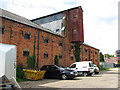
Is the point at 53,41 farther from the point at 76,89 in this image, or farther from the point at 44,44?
the point at 76,89

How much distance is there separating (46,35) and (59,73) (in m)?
8.57

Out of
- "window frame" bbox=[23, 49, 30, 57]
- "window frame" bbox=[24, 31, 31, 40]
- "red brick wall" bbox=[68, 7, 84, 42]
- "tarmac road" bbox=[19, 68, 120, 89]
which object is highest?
"red brick wall" bbox=[68, 7, 84, 42]

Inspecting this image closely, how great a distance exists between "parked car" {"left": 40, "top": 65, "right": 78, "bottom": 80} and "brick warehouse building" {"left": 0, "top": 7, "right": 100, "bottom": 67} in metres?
3.54

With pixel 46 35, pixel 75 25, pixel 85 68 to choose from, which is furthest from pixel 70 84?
pixel 75 25

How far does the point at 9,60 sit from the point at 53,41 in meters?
17.4

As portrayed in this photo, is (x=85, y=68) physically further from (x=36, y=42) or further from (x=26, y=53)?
(x=26, y=53)

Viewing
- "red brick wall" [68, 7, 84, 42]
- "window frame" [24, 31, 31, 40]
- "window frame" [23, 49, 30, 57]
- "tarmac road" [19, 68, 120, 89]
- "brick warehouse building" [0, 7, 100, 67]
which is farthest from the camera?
"red brick wall" [68, 7, 84, 42]

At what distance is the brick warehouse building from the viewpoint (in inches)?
614

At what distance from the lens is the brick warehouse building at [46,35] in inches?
614

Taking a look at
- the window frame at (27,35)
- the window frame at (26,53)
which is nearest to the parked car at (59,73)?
the window frame at (26,53)

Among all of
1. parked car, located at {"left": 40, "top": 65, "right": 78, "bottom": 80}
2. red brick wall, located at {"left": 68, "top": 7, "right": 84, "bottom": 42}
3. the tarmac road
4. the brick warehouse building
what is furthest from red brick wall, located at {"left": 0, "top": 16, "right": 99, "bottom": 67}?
the tarmac road

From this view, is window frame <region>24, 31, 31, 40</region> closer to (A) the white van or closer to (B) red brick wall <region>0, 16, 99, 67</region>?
(B) red brick wall <region>0, 16, 99, 67</region>

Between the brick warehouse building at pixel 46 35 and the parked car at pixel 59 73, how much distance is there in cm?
354

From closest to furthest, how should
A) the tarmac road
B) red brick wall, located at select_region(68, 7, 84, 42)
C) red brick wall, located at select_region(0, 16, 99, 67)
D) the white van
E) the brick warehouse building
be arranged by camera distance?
the tarmac road < red brick wall, located at select_region(0, 16, 99, 67) < the brick warehouse building < the white van < red brick wall, located at select_region(68, 7, 84, 42)
